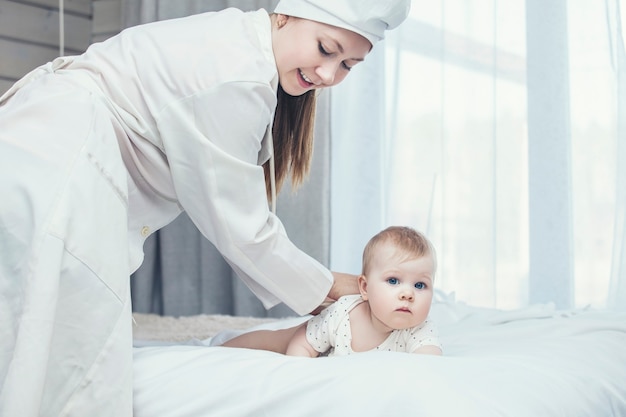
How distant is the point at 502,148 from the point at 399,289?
1.34m

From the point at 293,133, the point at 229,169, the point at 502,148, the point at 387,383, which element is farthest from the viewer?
the point at 502,148

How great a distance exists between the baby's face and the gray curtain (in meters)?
1.56

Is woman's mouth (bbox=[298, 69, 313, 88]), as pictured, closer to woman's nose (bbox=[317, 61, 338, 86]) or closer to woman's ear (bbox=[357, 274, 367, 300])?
woman's nose (bbox=[317, 61, 338, 86])

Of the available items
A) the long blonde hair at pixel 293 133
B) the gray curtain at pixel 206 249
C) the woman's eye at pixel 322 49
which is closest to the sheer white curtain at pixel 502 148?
the gray curtain at pixel 206 249

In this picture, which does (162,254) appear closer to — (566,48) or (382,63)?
(382,63)

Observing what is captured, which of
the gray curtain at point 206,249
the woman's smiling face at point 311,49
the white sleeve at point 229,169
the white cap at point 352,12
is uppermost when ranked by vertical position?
the white cap at point 352,12

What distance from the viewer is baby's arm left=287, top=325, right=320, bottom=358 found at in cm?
151

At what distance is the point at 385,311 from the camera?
1.44 meters

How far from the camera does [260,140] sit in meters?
1.47

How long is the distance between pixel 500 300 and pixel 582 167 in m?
0.50

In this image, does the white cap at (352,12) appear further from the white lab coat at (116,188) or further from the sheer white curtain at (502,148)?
the sheer white curtain at (502,148)

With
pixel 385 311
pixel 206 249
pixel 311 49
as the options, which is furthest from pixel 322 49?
pixel 206 249

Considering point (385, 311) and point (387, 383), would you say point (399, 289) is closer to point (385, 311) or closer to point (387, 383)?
point (385, 311)

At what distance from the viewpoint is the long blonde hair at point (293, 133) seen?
167cm
